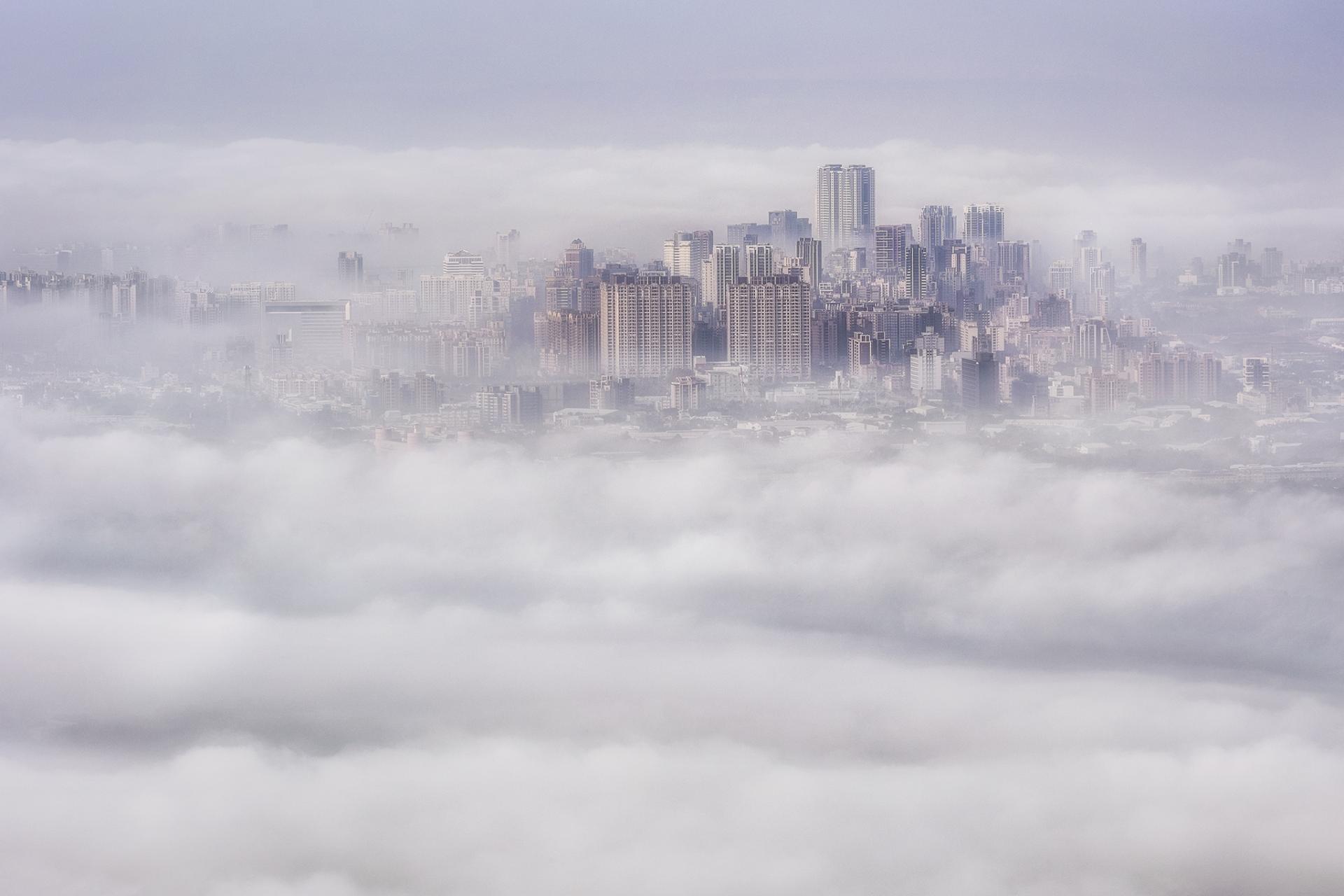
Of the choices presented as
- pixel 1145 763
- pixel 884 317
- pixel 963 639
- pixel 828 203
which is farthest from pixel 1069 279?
pixel 1145 763

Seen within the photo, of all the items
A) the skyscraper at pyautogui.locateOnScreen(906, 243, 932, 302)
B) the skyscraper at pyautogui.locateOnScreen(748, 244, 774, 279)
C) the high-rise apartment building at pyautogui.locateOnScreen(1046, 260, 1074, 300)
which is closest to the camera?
the high-rise apartment building at pyautogui.locateOnScreen(1046, 260, 1074, 300)

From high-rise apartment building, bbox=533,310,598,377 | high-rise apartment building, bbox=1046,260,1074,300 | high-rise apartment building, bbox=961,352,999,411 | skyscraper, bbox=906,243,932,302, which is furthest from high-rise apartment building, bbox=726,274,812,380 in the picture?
high-rise apartment building, bbox=1046,260,1074,300

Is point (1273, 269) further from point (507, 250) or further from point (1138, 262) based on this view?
point (507, 250)

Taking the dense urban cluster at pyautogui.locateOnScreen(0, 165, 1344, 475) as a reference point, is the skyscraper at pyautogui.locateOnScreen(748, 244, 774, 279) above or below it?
above

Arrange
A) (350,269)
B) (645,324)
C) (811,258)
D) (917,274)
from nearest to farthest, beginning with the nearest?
1. (645,324)
2. (350,269)
3. (917,274)
4. (811,258)

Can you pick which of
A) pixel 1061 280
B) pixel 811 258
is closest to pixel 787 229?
pixel 811 258

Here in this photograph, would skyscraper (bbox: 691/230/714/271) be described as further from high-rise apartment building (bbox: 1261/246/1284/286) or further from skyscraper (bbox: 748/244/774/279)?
high-rise apartment building (bbox: 1261/246/1284/286)
